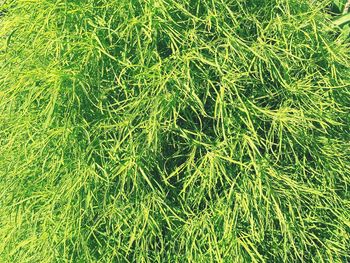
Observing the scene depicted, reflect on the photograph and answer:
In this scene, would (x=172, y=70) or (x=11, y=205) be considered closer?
(x=172, y=70)

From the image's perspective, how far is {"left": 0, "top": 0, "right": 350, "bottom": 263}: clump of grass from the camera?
35.5 inches

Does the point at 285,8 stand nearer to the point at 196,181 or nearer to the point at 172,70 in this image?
the point at 172,70

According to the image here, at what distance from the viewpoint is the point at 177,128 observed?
0.89 m

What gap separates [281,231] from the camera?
95cm

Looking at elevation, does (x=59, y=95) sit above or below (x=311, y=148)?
Answer: above

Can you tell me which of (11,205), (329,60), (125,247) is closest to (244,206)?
(125,247)

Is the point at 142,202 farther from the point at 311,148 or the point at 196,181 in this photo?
the point at 311,148

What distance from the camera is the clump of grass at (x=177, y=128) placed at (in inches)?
35.5

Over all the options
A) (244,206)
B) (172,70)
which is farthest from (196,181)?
(172,70)

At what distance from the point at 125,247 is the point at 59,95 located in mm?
306

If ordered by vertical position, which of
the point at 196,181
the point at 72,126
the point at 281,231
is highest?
the point at 72,126

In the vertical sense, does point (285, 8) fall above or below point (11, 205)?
above

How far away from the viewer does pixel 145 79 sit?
0.90 m

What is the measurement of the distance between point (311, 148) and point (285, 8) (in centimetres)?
27
